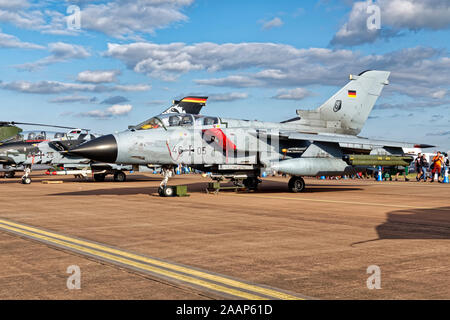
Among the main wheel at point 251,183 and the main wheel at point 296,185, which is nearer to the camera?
the main wheel at point 296,185

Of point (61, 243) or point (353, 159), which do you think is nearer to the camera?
point (61, 243)

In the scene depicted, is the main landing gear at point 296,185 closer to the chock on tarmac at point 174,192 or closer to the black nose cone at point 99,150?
the chock on tarmac at point 174,192

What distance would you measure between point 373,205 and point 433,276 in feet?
29.3

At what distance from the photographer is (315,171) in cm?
1823

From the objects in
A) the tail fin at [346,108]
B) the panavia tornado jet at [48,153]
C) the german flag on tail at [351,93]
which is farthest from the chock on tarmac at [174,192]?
the panavia tornado jet at [48,153]

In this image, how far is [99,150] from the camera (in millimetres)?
14734

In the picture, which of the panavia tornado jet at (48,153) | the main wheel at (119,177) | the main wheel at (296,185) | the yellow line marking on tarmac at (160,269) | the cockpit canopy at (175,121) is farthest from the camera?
the main wheel at (119,177)

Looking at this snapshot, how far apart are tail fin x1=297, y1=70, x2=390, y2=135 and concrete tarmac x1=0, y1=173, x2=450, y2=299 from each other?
8.81 meters

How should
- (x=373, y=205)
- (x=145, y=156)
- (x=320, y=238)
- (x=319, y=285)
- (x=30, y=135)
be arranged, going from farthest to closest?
(x=30, y=135) → (x=145, y=156) → (x=373, y=205) → (x=320, y=238) → (x=319, y=285)

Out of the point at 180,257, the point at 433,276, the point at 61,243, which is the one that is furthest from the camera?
the point at 61,243

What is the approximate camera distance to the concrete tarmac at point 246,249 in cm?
466
